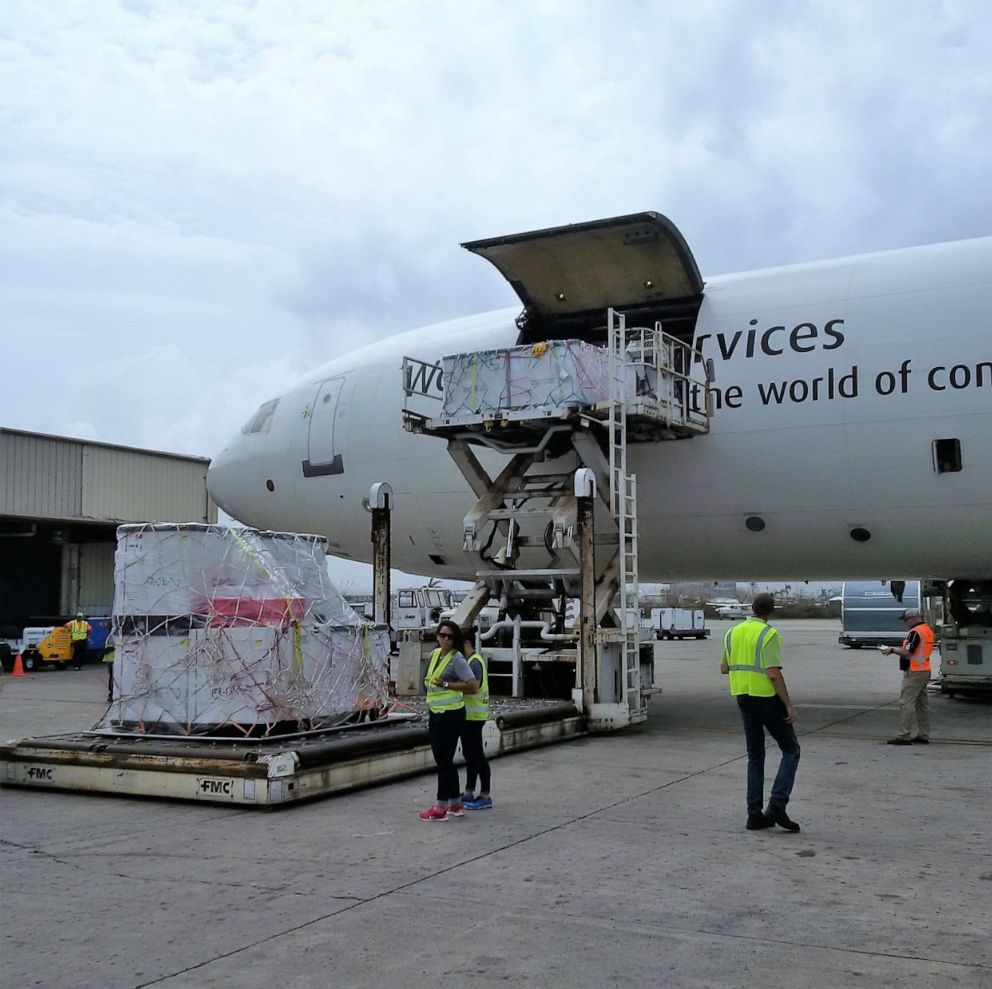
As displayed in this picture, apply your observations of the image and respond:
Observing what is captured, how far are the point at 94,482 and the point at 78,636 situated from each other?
5918 mm

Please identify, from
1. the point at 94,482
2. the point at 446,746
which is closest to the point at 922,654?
the point at 446,746

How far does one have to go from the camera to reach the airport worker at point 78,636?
2925 cm

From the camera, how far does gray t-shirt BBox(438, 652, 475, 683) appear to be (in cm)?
813

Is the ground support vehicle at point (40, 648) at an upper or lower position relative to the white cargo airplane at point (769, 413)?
lower

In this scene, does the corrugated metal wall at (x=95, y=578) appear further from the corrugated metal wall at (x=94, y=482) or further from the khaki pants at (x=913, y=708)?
the khaki pants at (x=913, y=708)

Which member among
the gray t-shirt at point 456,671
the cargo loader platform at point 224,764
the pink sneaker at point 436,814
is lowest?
the pink sneaker at point 436,814

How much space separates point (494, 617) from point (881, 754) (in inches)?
196

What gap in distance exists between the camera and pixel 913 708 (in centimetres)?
1189

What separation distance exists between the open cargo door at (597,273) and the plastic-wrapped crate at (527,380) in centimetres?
142

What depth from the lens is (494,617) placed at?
13812 millimetres

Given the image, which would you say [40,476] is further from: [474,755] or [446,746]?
[446,746]

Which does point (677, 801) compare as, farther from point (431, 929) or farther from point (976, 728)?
point (976, 728)

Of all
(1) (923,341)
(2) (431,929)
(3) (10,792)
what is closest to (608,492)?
(1) (923,341)

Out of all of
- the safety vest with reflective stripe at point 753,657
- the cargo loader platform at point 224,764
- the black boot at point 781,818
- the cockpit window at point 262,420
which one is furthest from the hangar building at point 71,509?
the black boot at point 781,818
